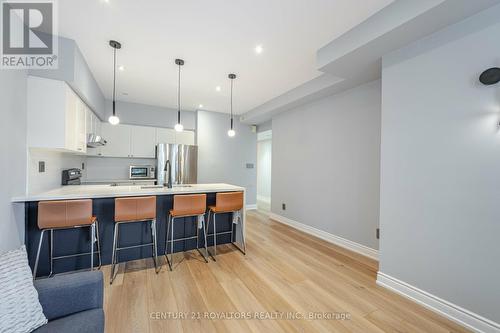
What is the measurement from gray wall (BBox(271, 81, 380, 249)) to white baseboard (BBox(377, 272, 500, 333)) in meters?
0.80

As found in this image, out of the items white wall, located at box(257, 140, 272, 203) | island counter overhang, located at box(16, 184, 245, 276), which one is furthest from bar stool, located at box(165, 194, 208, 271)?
white wall, located at box(257, 140, 272, 203)

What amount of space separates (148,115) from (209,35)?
A: 3570 millimetres

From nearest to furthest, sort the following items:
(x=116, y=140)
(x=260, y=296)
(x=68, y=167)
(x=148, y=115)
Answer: (x=260, y=296)
(x=68, y=167)
(x=116, y=140)
(x=148, y=115)

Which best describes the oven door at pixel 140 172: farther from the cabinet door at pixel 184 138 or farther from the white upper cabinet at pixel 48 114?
the white upper cabinet at pixel 48 114

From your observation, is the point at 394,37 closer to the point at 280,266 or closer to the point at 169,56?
the point at 169,56

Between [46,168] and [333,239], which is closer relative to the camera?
[46,168]

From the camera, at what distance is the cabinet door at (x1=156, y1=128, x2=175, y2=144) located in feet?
17.1

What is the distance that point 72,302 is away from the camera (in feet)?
4.15

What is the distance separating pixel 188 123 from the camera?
5.71 m

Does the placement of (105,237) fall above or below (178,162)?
below

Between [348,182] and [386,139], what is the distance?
1.21m

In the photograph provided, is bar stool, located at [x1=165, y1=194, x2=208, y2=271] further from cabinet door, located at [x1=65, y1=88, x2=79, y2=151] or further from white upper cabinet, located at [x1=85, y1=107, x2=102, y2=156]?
white upper cabinet, located at [x1=85, y1=107, x2=102, y2=156]

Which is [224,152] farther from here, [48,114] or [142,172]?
[48,114]
